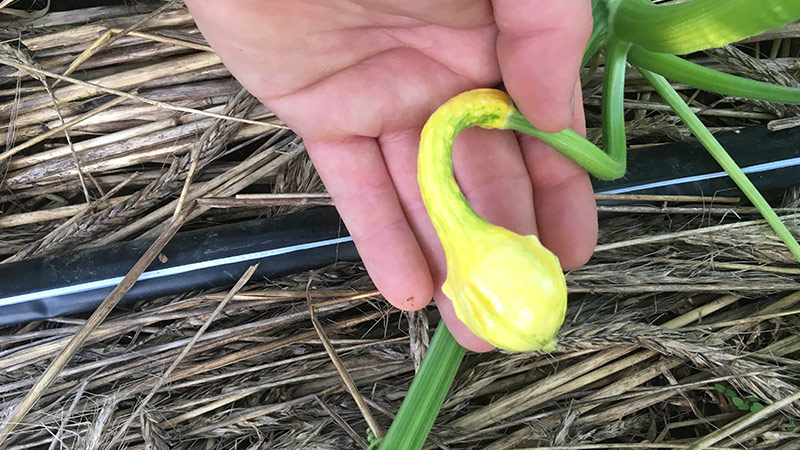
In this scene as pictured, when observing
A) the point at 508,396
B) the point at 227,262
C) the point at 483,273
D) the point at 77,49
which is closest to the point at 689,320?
the point at 508,396

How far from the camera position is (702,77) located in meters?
1.70

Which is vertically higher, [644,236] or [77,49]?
[77,49]

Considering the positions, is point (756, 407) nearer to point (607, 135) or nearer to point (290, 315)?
point (607, 135)

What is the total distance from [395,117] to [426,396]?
0.76 meters

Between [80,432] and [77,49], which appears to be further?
[77,49]

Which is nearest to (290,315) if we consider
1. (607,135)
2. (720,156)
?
(607,135)

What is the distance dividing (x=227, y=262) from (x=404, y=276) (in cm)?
71

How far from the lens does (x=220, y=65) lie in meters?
2.14

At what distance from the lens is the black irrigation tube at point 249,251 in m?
1.99

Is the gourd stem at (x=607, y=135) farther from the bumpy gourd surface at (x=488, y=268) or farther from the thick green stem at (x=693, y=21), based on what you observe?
the bumpy gourd surface at (x=488, y=268)

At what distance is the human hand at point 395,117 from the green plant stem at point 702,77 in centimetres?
24

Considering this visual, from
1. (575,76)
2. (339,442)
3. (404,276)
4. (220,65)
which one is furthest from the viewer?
(220,65)

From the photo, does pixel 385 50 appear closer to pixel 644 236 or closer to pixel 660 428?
pixel 644 236

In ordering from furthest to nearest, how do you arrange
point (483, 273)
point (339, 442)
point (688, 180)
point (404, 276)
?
1. point (688, 180)
2. point (339, 442)
3. point (404, 276)
4. point (483, 273)
